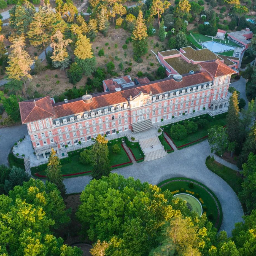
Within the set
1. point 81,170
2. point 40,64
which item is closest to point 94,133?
point 81,170

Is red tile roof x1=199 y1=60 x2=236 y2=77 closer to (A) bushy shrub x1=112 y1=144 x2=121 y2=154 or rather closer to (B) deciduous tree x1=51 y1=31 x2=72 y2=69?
(A) bushy shrub x1=112 y1=144 x2=121 y2=154

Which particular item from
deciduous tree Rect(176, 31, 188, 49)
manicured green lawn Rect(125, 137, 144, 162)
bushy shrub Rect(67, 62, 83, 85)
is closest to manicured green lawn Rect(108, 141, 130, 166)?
manicured green lawn Rect(125, 137, 144, 162)

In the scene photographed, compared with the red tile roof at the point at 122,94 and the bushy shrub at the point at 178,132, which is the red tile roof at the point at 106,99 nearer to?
the red tile roof at the point at 122,94

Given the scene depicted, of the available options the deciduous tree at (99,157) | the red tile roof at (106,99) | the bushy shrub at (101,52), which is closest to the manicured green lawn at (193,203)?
the deciduous tree at (99,157)

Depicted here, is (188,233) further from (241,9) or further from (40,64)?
(241,9)

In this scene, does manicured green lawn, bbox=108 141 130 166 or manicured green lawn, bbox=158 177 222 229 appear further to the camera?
manicured green lawn, bbox=108 141 130 166

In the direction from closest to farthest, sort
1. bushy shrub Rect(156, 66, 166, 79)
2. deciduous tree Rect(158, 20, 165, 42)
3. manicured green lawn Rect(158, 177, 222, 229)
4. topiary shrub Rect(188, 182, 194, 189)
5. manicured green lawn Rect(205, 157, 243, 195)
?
manicured green lawn Rect(158, 177, 222, 229), manicured green lawn Rect(205, 157, 243, 195), topiary shrub Rect(188, 182, 194, 189), bushy shrub Rect(156, 66, 166, 79), deciduous tree Rect(158, 20, 165, 42)

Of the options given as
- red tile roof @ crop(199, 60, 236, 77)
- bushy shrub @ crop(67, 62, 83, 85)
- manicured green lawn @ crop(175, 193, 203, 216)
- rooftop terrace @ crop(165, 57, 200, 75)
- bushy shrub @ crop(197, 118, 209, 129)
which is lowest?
manicured green lawn @ crop(175, 193, 203, 216)
